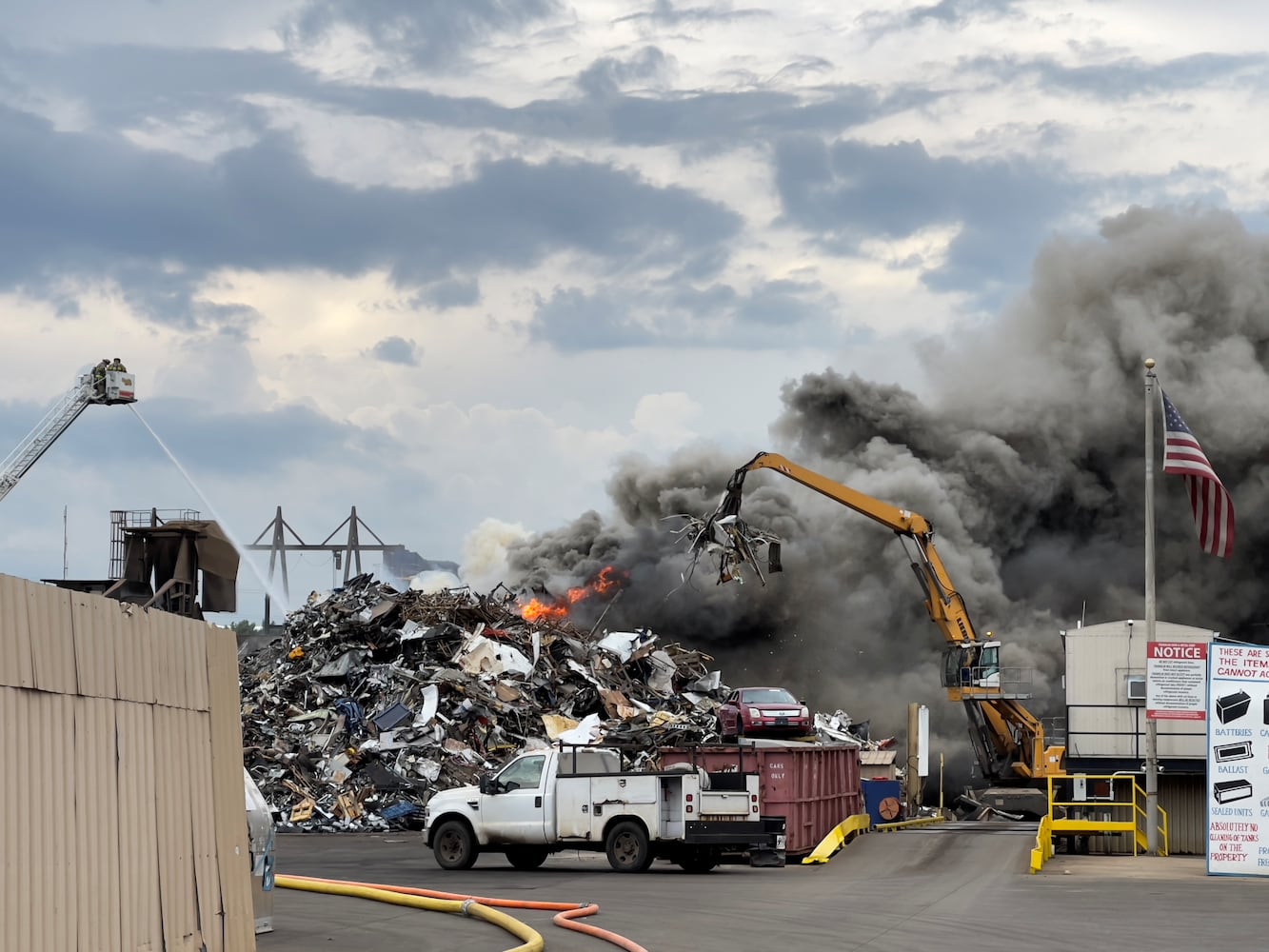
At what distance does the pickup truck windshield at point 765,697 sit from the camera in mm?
35500

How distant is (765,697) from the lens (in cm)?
3575

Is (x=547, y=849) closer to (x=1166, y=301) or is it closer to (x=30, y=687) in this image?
(x=30, y=687)

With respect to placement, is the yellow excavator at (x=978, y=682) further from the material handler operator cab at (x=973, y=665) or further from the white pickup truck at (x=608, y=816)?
the white pickup truck at (x=608, y=816)

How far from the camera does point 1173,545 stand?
69812mm

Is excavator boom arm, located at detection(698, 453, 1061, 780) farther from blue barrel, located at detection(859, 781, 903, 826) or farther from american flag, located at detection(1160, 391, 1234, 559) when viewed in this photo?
american flag, located at detection(1160, 391, 1234, 559)

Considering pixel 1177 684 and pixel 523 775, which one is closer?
pixel 523 775

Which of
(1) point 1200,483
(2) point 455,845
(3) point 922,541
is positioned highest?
(1) point 1200,483

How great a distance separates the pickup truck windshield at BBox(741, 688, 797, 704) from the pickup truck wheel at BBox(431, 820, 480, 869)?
1111 centimetres

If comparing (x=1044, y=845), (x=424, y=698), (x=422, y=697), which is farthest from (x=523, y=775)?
(x=422, y=697)

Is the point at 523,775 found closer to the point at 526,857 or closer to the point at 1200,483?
the point at 526,857

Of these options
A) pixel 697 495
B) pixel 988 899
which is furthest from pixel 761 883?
pixel 697 495

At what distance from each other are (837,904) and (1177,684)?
Answer: 10.7 meters

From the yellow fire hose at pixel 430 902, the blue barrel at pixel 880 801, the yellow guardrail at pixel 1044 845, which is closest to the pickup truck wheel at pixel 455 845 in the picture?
the yellow fire hose at pixel 430 902

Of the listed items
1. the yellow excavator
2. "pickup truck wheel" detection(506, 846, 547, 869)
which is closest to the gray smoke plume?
the yellow excavator
